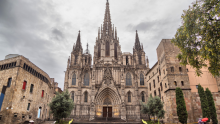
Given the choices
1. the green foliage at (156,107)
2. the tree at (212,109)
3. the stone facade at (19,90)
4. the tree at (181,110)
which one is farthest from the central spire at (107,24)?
the tree at (212,109)

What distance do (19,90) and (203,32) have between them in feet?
76.6

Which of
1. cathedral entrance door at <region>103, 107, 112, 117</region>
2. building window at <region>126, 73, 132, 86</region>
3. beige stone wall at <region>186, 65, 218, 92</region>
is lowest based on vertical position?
cathedral entrance door at <region>103, 107, 112, 117</region>

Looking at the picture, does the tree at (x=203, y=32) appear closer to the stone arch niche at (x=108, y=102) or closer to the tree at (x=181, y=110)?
the tree at (x=181, y=110)

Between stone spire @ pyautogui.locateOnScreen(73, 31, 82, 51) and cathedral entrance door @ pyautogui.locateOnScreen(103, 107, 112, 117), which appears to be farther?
→ stone spire @ pyautogui.locateOnScreen(73, 31, 82, 51)

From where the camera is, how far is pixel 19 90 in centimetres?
2130

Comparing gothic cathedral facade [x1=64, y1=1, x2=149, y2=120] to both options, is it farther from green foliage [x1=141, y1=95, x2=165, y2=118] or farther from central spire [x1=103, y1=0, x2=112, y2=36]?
green foliage [x1=141, y1=95, x2=165, y2=118]

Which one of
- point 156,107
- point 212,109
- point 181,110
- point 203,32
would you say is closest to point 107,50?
point 156,107

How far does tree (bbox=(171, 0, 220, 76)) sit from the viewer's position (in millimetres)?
9867

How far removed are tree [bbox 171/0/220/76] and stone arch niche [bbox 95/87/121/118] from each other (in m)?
26.1

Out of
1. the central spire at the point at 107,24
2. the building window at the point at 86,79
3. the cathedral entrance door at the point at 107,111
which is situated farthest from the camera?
the central spire at the point at 107,24

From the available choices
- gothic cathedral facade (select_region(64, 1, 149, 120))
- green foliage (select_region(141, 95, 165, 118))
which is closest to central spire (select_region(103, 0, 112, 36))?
gothic cathedral facade (select_region(64, 1, 149, 120))

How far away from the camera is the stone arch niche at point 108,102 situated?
35719 mm

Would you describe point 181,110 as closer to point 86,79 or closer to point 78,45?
point 86,79

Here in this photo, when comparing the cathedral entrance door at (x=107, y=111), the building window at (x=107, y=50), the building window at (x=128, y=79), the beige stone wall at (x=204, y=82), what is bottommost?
the cathedral entrance door at (x=107, y=111)
